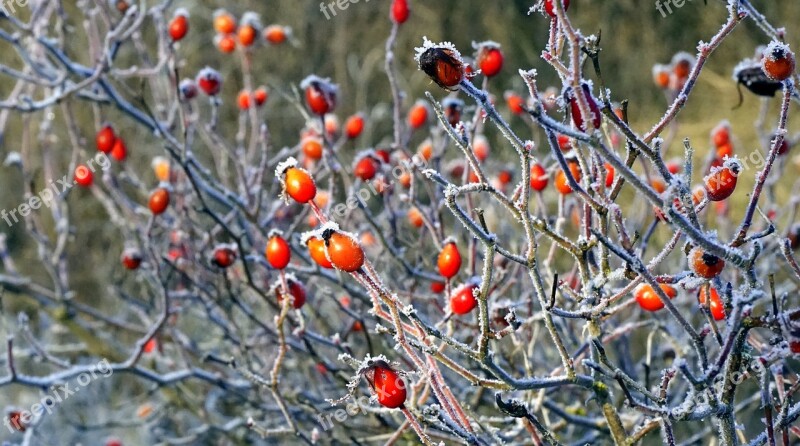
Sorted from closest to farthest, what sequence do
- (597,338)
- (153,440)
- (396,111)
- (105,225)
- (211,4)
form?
1. (597,338)
2. (396,111)
3. (153,440)
4. (105,225)
5. (211,4)

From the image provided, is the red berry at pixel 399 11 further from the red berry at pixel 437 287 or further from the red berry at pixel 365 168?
the red berry at pixel 437 287

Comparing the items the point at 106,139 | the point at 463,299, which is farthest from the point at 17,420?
the point at 463,299

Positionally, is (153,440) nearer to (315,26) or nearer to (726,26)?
(726,26)

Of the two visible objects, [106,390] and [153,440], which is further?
[106,390]

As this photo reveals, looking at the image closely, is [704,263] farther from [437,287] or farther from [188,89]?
[188,89]

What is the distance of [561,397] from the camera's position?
7.91 feet

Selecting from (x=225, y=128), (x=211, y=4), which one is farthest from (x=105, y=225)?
(x=211, y=4)

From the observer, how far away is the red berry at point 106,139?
215 centimetres

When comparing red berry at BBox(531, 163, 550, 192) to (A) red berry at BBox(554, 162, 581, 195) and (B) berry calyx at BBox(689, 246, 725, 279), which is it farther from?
(B) berry calyx at BBox(689, 246, 725, 279)

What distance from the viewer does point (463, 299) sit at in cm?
125

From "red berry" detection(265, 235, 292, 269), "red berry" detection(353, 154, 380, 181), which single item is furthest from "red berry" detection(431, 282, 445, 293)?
"red berry" detection(265, 235, 292, 269)

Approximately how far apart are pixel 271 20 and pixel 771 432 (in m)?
7.28

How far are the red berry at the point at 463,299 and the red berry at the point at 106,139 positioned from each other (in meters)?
1.30

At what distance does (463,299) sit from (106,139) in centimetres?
133
